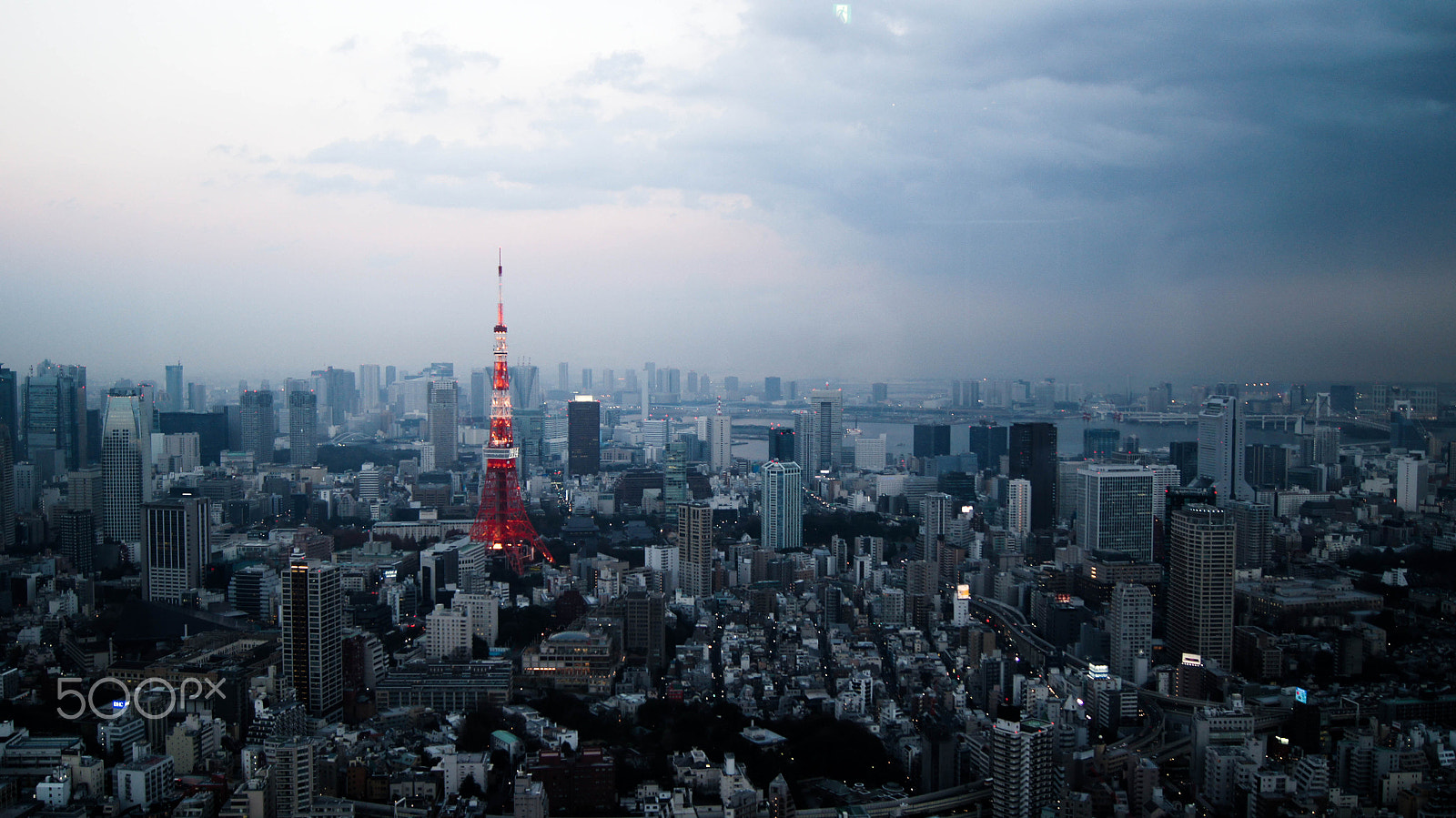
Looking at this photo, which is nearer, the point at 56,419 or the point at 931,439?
the point at 56,419

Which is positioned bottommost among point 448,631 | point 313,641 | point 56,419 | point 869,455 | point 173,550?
point 448,631

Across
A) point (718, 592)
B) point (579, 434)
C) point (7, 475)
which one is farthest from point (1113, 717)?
point (579, 434)

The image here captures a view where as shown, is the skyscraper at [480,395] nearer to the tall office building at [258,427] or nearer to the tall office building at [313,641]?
the tall office building at [258,427]

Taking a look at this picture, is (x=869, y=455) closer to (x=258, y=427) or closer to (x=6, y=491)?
(x=258, y=427)

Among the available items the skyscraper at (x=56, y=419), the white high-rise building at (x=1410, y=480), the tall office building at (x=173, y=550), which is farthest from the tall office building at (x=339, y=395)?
the white high-rise building at (x=1410, y=480)

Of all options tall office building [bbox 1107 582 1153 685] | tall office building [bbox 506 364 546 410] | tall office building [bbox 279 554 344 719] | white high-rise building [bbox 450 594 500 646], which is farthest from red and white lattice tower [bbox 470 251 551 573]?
tall office building [bbox 1107 582 1153 685]

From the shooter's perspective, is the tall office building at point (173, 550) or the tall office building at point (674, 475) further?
the tall office building at point (674, 475)

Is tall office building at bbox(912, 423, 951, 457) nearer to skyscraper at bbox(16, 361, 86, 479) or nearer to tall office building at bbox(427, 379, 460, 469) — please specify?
tall office building at bbox(427, 379, 460, 469)

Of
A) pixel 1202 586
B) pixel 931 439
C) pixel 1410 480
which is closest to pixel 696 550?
pixel 931 439

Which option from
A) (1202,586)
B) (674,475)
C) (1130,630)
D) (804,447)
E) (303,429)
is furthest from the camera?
(303,429)
